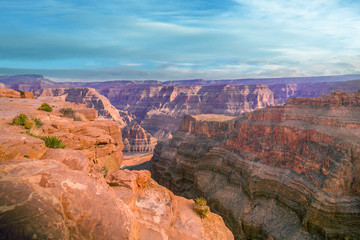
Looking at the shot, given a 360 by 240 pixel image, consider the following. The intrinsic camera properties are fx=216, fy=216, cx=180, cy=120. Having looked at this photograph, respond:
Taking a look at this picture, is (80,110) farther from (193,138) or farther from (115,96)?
(115,96)

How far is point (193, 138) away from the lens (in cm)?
4472

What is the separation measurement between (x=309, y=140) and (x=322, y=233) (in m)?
9.83

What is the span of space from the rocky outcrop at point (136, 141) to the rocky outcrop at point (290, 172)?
44.4 m

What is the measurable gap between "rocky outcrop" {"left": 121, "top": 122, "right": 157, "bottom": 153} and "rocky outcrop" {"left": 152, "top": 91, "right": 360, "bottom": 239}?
44374 mm

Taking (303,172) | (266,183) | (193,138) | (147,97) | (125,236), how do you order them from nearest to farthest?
(125,236) < (303,172) < (266,183) < (193,138) < (147,97)

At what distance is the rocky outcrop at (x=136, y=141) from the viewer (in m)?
78.9

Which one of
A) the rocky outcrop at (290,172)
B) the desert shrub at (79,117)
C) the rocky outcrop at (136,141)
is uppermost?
the desert shrub at (79,117)

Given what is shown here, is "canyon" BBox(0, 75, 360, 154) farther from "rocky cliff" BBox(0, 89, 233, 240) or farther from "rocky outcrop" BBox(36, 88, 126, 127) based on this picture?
"rocky cliff" BBox(0, 89, 233, 240)

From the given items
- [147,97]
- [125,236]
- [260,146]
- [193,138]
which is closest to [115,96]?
[147,97]

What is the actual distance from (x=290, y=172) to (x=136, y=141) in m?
62.0

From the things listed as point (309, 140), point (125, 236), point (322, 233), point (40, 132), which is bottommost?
point (322, 233)

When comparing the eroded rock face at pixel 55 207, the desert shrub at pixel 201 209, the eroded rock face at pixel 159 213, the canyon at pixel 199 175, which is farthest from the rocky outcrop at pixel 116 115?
the eroded rock face at pixel 55 207

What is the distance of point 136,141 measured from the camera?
79875mm

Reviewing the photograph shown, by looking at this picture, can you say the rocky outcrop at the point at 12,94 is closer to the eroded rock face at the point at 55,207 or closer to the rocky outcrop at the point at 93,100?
the eroded rock face at the point at 55,207
